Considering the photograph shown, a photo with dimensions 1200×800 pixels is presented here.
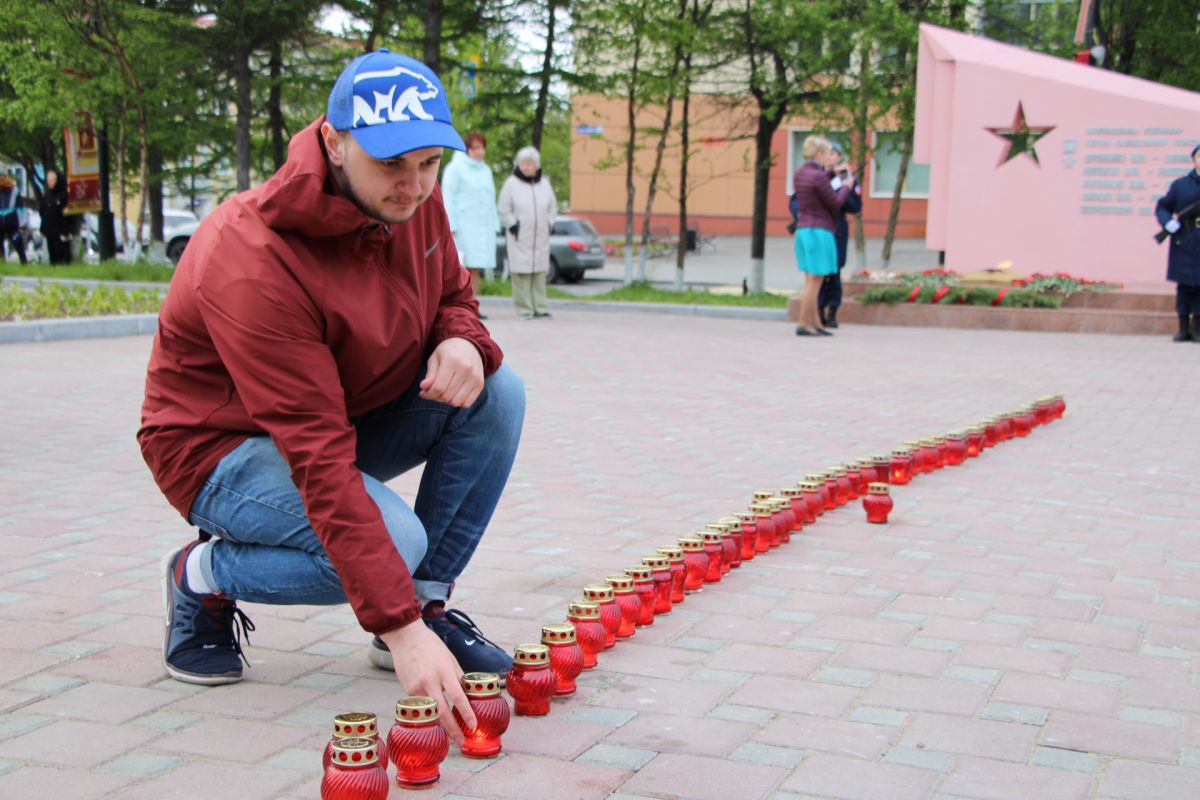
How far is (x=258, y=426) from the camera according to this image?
322 cm

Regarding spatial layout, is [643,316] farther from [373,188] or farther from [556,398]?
[373,188]

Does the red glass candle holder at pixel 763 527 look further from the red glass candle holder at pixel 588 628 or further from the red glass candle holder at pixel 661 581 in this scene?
the red glass candle holder at pixel 588 628

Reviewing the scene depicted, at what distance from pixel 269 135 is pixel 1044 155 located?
15482mm

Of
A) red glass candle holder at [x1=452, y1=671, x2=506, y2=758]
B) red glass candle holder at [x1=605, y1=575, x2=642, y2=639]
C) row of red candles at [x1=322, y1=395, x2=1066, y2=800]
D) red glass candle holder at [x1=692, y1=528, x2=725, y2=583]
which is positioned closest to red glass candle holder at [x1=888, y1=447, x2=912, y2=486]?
row of red candles at [x1=322, y1=395, x2=1066, y2=800]

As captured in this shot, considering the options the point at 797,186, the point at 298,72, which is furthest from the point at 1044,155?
the point at 298,72

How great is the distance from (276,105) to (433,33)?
5.19 meters

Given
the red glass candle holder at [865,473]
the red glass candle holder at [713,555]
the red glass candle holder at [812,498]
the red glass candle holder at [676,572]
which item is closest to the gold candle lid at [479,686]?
the red glass candle holder at [676,572]

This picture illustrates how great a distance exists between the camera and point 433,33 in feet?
66.4

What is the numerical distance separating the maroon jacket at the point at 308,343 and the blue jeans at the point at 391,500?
8cm

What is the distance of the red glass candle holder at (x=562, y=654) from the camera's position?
334cm

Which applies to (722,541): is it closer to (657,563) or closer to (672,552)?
(672,552)

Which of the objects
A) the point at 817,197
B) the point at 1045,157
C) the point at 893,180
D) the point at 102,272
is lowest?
the point at 102,272

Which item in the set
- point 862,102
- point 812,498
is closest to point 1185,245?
point 862,102

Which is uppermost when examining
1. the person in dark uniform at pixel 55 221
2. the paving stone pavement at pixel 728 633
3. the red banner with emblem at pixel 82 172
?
the red banner with emblem at pixel 82 172
